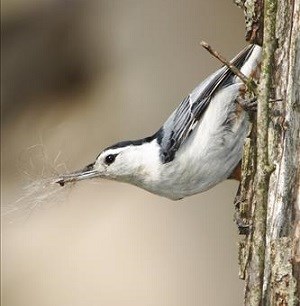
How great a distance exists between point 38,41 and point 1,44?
184mm

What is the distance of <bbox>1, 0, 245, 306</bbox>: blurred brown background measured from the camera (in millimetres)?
4246

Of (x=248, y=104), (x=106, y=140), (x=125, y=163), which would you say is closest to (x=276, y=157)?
(x=248, y=104)

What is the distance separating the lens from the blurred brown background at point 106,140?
4246mm

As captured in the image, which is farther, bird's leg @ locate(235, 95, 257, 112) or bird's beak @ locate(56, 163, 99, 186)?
bird's beak @ locate(56, 163, 99, 186)

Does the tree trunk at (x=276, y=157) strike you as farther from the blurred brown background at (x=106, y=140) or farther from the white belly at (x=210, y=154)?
the blurred brown background at (x=106, y=140)

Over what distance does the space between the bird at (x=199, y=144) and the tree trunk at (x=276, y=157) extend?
0.41 m

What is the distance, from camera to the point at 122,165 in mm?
3307

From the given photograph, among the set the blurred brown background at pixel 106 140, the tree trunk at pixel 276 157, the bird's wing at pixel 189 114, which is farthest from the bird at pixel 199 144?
the blurred brown background at pixel 106 140

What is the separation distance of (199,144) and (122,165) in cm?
29

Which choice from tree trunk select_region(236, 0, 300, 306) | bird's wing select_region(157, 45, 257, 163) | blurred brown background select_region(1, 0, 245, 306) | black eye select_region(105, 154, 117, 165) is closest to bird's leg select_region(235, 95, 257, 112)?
bird's wing select_region(157, 45, 257, 163)

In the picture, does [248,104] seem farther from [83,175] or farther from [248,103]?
[83,175]

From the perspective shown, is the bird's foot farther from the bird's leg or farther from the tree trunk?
the tree trunk

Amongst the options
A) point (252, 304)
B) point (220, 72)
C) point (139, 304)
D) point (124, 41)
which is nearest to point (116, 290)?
point (139, 304)

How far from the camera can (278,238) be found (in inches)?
99.3
